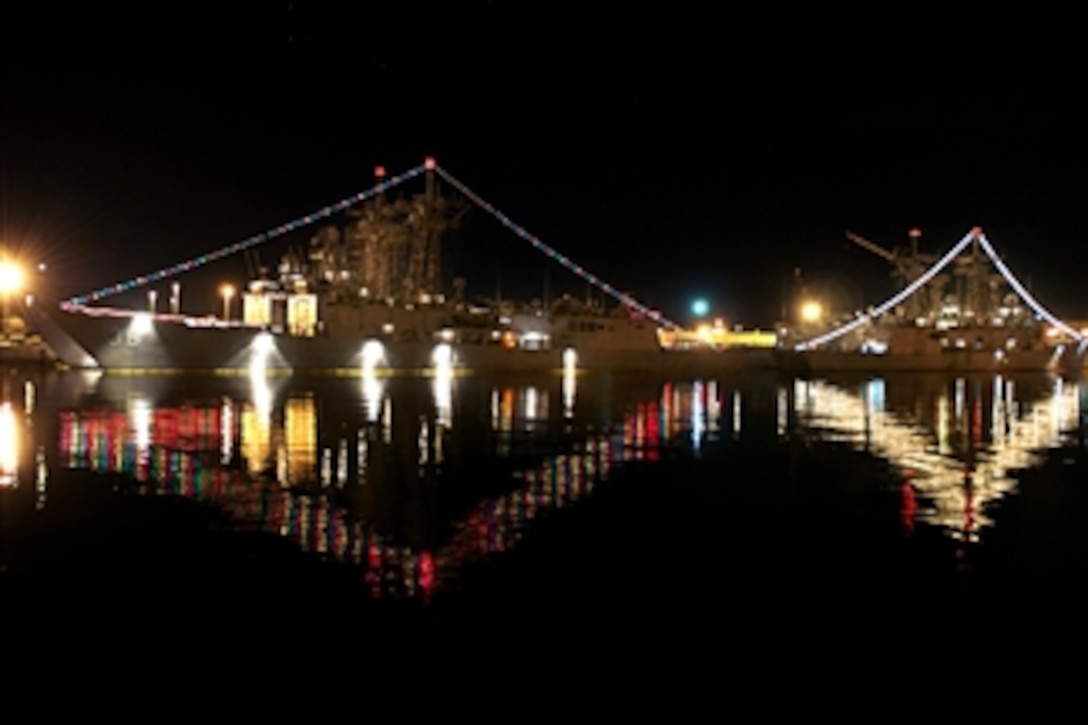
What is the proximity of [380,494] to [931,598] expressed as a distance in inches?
230

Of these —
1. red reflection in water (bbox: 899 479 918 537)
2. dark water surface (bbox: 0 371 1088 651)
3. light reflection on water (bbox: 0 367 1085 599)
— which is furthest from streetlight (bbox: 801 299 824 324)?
red reflection in water (bbox: 899 479 918 537)

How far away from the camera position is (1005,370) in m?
64.4

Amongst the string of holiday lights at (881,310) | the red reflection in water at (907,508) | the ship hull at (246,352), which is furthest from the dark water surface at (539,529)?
the string of holiday lights at (881,310)

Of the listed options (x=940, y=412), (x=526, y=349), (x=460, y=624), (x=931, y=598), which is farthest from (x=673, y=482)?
(x=526, y=349)

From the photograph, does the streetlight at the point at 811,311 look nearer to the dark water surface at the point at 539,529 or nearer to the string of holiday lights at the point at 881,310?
the string of holiday lights at the point at 881,310

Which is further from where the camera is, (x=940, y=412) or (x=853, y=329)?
(x=853, y=329)

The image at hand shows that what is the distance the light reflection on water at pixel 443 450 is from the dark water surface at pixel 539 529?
0.21ft

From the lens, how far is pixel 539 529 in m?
9.26

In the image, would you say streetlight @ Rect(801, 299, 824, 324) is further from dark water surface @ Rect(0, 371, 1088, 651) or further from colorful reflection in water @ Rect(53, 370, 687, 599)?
dark water surface @ Rect(0, 371, 1088, 651)

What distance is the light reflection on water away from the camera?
922cm

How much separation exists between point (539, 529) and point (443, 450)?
6.19 metres

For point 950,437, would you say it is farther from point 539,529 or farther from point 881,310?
point 881,310

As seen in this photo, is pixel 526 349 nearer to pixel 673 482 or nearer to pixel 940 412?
pixel 940 412

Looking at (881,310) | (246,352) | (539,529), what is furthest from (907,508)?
(881,310)
